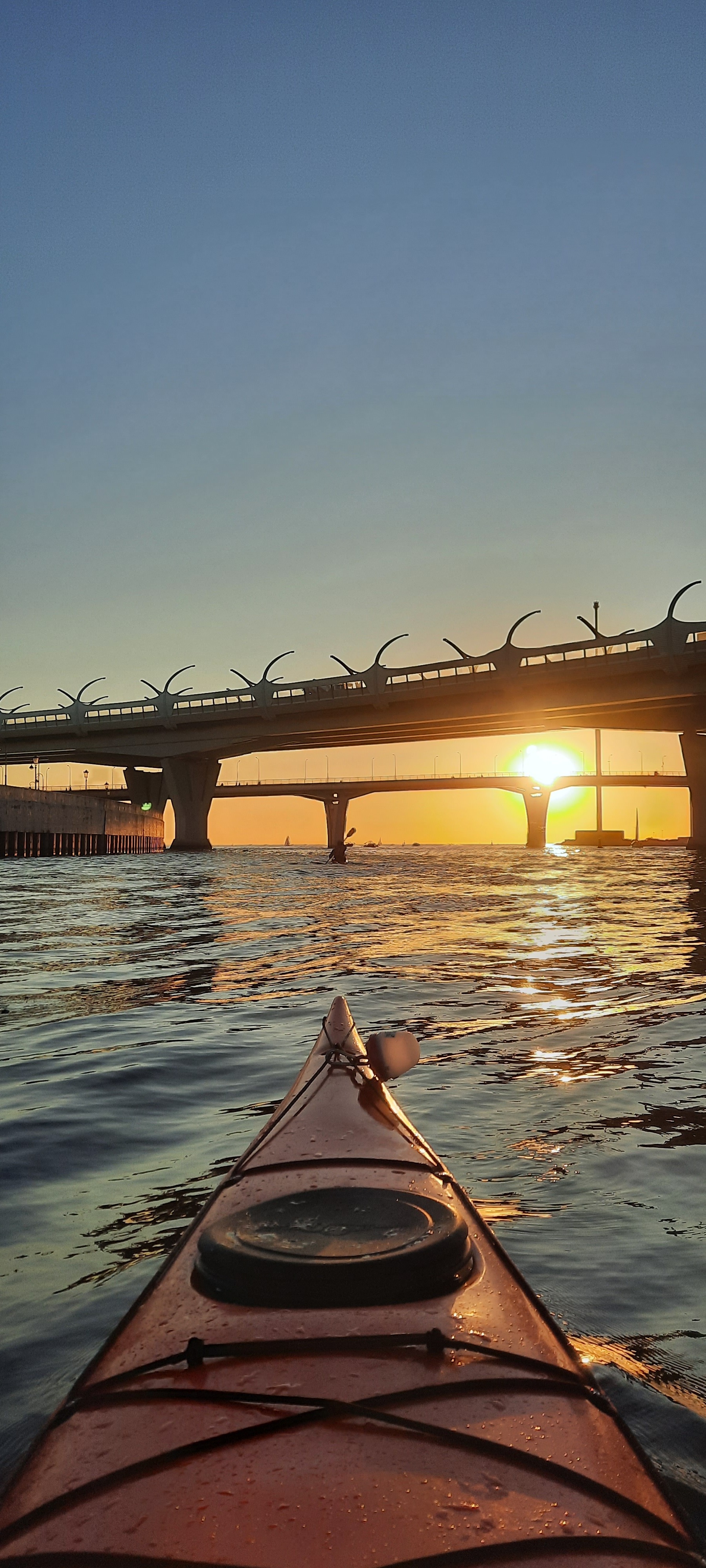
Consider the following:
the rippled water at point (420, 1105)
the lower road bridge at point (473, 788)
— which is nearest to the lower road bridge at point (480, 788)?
the lower road bridge at point (473, 788)

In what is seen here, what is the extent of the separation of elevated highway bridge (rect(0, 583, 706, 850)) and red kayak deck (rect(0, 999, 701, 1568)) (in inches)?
2079

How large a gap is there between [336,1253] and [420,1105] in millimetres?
4273

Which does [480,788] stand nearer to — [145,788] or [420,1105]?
[145,788]

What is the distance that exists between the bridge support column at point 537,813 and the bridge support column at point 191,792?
149ft

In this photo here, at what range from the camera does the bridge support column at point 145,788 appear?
9906cm

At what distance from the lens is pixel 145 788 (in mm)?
100312

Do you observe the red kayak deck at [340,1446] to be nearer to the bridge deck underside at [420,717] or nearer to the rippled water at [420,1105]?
the rippled water at [420,1105]

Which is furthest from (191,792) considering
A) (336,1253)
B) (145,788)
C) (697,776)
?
(336,1253)

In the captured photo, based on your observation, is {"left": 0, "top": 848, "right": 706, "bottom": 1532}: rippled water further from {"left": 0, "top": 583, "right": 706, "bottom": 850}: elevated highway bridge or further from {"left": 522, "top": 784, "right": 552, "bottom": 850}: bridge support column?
{"left": 522, "top": 784, "right": 552, "bottom": 850}: bridge support column

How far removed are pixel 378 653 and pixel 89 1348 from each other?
68.5m

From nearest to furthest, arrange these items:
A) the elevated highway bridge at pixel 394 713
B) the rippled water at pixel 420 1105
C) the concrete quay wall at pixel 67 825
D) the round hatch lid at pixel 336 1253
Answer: the round hatch lid at pixel 336 1253
the rippled water at pixel 420 1105
the elevated highway bridge at pixel 394 713
the concrete quay wall at pixel 67 825

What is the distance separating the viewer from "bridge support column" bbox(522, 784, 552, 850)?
115 m

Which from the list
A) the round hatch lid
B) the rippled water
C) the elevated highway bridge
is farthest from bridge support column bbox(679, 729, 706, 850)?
the round hatch lid

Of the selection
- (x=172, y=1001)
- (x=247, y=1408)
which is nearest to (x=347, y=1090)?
(x=247, y=1408)
